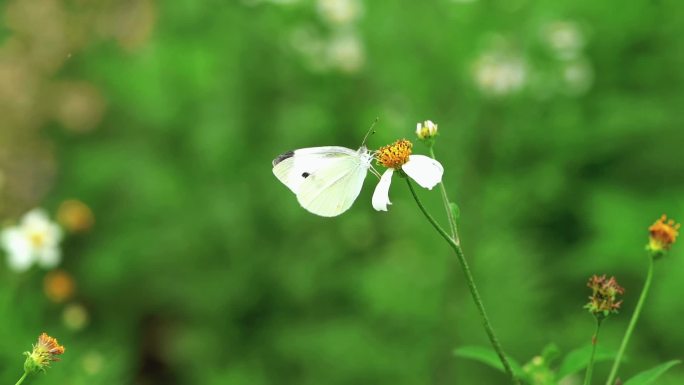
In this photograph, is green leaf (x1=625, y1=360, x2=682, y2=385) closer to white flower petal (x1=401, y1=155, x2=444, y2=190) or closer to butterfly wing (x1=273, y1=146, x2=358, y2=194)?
white flower petal (x1=401, y1=155, x2=444, y2=190)

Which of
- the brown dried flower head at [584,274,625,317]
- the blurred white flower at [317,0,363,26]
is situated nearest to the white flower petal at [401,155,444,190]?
the brown dried flower head at [584,274,625,317]

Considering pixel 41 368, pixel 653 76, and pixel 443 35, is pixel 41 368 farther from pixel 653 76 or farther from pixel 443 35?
pixel 653 76

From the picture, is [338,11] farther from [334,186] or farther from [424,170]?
[424,170]

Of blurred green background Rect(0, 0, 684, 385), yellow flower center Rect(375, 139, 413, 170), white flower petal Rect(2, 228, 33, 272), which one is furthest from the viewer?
blurred green background Rect(0, 0, 684, 385)

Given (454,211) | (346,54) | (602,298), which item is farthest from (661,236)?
(346,54)

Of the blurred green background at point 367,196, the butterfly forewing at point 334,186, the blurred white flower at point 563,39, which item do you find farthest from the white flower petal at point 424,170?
the blurred white flower at point 563,39

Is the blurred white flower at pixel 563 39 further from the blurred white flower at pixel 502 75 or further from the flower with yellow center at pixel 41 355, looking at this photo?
the flower with yellow center at pixel 41 355
